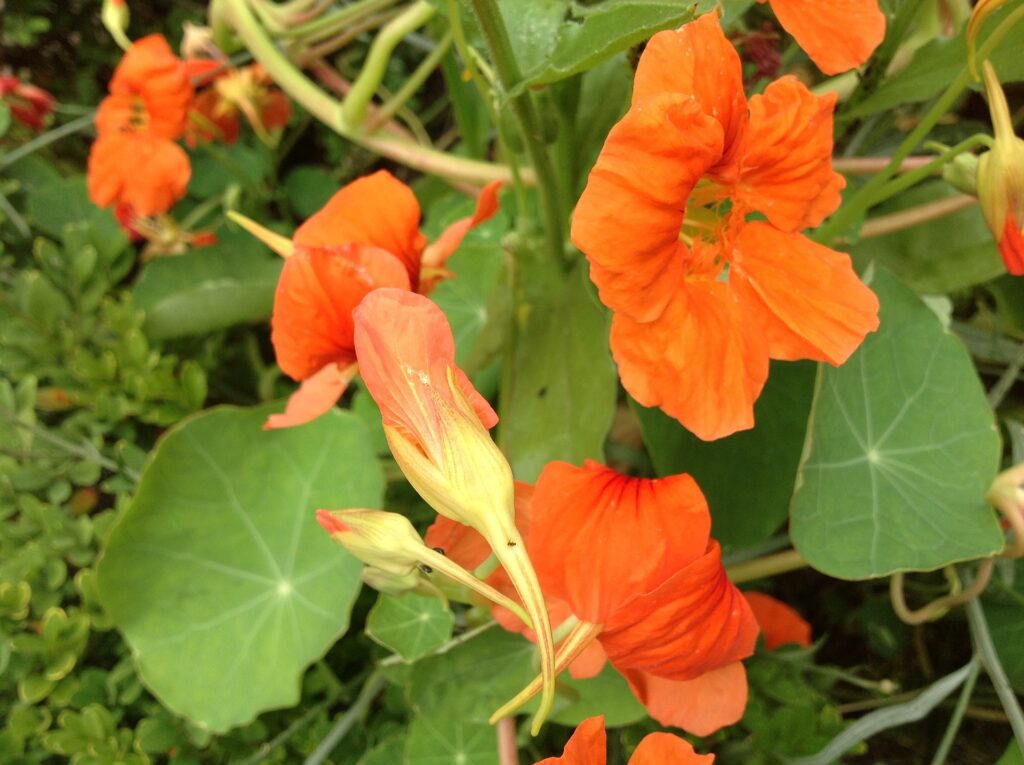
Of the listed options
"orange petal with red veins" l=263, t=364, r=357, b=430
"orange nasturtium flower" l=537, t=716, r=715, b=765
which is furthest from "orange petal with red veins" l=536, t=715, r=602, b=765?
"orange petal with red veins" l=263, t=364, r=357, b=430

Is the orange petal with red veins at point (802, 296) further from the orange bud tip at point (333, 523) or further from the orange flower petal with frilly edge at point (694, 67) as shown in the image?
the orange bud tip at point (333, 523)

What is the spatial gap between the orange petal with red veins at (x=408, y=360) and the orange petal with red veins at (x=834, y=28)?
1.06 feet

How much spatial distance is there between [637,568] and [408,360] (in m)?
0.21

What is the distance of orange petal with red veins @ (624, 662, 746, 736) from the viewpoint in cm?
60

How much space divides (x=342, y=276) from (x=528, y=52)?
22 centimetres

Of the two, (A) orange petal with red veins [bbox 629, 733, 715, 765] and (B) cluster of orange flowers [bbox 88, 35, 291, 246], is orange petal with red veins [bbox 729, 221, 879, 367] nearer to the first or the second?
(A) orange petal with red veins [bbox 629, 733, 715, 765]

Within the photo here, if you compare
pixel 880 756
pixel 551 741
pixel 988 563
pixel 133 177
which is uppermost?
pixel 133 177

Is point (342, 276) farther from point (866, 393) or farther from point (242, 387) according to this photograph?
point (242, 387)

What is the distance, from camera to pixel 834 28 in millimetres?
566

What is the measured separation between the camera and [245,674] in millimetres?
867

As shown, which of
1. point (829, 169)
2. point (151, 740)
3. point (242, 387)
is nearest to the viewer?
point (829, 169)

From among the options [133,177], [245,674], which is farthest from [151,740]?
[133,177]

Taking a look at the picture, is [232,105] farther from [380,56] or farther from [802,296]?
[802,296]

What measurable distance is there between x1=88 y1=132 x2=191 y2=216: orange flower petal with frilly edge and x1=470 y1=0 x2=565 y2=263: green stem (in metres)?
0.56
